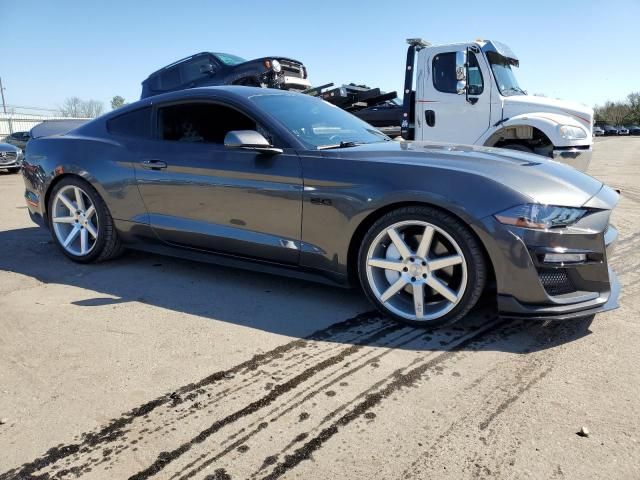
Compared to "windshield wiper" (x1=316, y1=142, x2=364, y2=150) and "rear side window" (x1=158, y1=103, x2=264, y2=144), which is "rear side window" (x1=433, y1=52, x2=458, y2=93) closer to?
"windshield wiper" (x1=316, y1=142, x2=364, y2=150)

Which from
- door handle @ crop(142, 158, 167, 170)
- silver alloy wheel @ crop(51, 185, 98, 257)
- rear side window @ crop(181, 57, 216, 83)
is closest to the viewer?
door handle @ crop(142, 158, 167, 170)

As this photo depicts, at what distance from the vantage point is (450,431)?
2.03 meters

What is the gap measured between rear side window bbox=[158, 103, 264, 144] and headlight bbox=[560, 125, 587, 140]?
16.6 feet

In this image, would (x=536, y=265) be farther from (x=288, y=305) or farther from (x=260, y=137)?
(x=260, y=137)

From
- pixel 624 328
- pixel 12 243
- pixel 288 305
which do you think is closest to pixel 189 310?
pixel 288 305

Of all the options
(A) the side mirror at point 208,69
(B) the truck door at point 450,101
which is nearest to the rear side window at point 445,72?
(B) the truck door at point 450,101

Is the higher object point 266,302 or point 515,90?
point 515,90

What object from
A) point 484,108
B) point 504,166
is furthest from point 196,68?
point 504,166

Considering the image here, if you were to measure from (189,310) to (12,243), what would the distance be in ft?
→ 9.98

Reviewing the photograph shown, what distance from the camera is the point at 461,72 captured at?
7754 mm

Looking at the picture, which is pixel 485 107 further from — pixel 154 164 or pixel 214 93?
pixel 154 164

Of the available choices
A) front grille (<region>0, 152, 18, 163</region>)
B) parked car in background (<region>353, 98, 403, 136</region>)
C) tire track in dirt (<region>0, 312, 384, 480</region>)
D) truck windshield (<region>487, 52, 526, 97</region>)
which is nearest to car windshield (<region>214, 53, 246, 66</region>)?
parked car in background (<region>353, 98, 403, 136</region>)

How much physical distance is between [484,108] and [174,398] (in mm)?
6870

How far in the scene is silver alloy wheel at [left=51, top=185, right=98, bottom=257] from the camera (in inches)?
172
